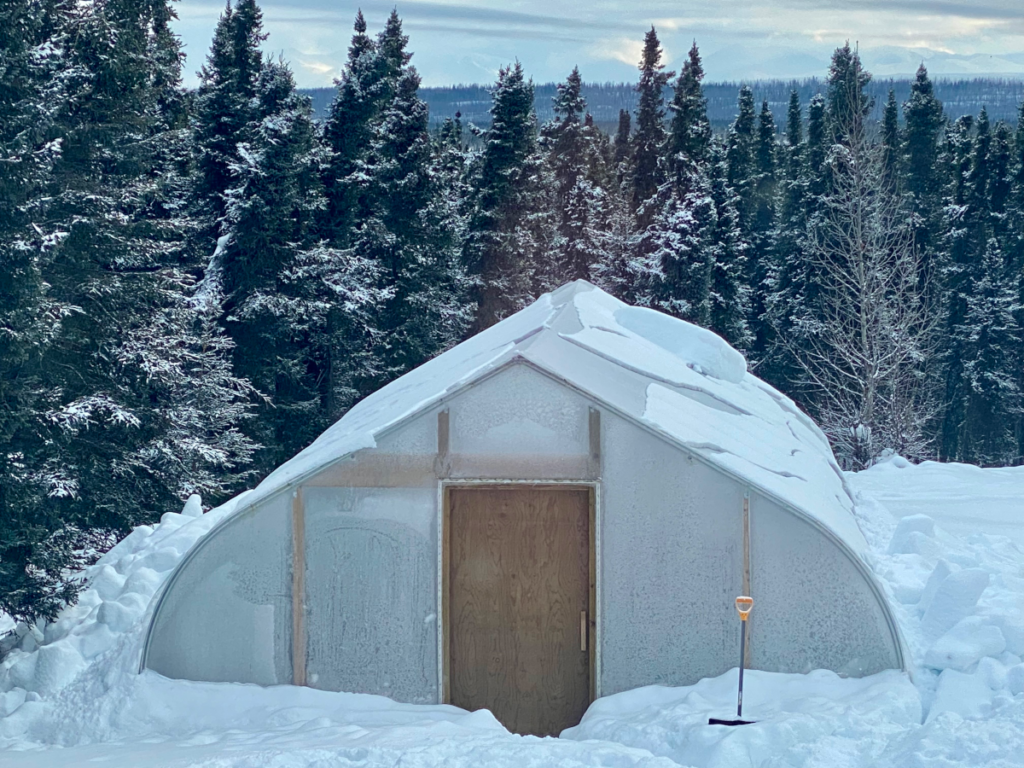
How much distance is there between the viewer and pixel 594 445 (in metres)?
6.54

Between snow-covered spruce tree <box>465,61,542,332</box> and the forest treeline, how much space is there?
0.09 meters

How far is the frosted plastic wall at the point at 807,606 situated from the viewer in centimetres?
630

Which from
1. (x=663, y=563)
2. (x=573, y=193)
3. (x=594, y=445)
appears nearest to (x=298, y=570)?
(x=594, y=445)

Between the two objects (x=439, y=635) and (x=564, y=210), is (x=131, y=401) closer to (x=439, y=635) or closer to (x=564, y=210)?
(x=439, y=635)

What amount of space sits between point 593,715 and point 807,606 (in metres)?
1.52

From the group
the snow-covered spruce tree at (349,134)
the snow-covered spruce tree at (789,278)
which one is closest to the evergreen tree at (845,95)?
the snow-covered spruce tree at (789,278)

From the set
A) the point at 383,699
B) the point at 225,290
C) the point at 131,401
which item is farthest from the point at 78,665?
the point at 225,290

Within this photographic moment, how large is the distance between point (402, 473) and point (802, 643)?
2.79 metres

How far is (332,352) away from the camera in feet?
79.9

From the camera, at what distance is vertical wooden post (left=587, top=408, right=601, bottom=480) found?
653 centimetres

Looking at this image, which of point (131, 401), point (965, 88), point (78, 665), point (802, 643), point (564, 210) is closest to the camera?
point (802, 643)

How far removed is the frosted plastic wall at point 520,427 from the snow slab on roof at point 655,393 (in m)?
0.13

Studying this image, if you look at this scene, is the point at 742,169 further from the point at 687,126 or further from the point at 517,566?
the point at 517,566

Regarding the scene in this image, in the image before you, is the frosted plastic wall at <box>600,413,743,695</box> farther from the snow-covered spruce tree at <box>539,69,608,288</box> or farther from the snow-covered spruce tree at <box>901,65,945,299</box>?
the snow-covered spruce tree at <box>901,65,945,299</box>
